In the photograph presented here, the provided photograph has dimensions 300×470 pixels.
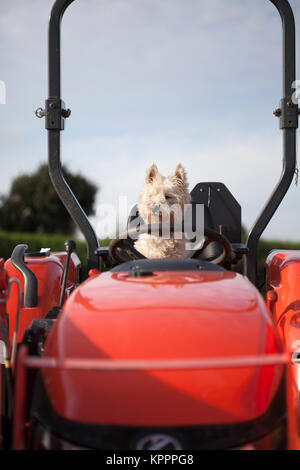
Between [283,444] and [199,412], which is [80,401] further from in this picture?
[283,444]

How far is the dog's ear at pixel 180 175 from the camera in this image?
3990 mm

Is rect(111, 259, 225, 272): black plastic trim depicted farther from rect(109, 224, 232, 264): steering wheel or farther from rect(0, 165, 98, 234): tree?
rect(0, 165, 98, 234): tree

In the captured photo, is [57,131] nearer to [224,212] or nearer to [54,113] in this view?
[54,113]

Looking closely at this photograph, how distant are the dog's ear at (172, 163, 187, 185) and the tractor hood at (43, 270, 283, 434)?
8.11 ft

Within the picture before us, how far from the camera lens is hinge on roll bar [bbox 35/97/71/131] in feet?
9.21

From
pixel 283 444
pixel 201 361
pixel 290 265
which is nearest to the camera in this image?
pixel 201 361

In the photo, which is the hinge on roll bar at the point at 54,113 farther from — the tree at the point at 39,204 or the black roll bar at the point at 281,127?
the tree at the point at 39,204

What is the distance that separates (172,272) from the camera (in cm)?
191

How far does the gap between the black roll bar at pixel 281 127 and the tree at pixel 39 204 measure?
27365 mm

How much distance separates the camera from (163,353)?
4.24ft

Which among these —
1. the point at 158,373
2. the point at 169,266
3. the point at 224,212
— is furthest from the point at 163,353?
the point at 224,212

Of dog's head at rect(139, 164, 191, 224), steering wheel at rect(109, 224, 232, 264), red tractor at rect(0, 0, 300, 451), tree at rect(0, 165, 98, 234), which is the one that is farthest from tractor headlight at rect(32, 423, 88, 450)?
tree at rect(0, 165, 98, 234)

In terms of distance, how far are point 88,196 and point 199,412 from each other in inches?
1348
